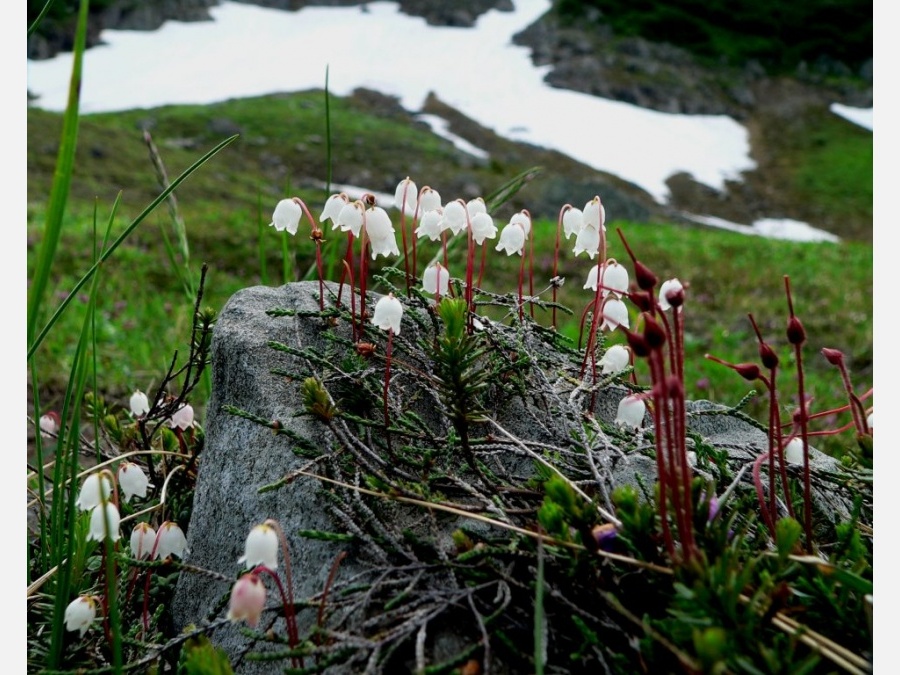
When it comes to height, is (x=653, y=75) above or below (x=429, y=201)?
below

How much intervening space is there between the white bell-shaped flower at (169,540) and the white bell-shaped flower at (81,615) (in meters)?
0.25

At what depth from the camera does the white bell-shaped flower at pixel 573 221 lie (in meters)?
2.37

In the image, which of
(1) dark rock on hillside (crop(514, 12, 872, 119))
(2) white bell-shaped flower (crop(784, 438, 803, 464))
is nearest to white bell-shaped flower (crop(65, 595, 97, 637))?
(2) white bell-shaped flower (crop(784, 438, 803, 464))

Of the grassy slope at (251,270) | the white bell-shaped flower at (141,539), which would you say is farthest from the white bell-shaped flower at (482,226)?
the white bell-shaped flower at (141,539)

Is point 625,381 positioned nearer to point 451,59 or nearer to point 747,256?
point 747,256

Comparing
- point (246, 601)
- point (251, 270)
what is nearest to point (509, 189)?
point (246, 601)

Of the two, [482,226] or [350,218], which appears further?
[482,226]

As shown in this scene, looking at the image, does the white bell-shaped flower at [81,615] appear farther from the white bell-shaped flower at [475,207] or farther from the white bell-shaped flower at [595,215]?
the white bell-shaped flower at [595,215]

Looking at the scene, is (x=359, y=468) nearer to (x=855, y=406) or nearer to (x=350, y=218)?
(x=350, y=218)

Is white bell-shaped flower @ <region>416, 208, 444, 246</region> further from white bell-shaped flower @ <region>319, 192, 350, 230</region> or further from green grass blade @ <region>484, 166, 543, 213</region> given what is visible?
green grass blade @ <region>484, 166, 543, 213</region>

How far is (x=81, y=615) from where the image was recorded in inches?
64.6

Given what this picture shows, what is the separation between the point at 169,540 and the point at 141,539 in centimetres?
7

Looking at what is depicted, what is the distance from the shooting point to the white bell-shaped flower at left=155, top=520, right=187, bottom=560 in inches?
74.4

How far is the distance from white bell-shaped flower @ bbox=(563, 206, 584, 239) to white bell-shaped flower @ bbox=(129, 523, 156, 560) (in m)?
1.56
